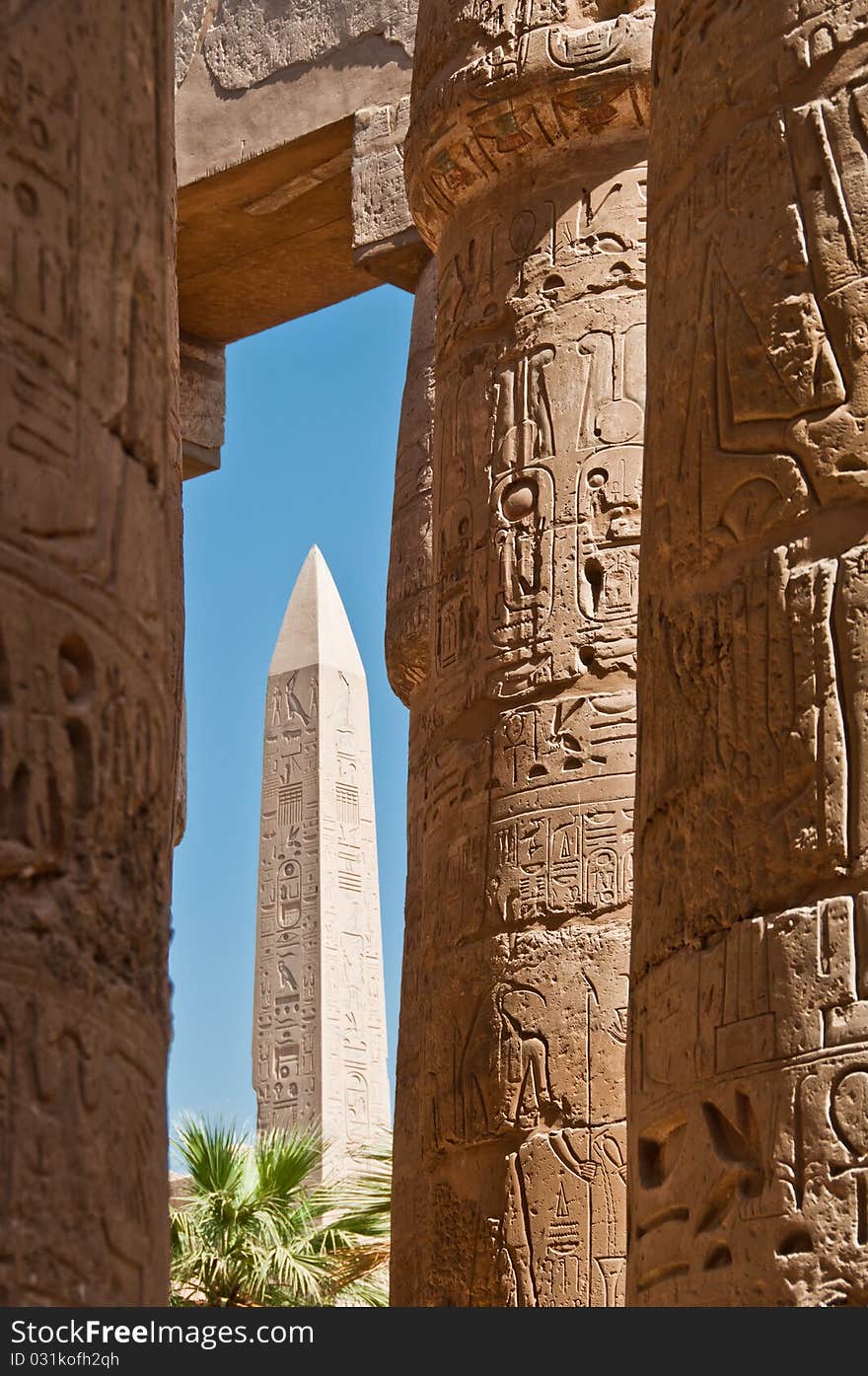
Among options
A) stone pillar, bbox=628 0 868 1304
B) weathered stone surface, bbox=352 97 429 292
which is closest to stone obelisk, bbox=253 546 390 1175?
weathered stone surface, bbox=352 97 429 292

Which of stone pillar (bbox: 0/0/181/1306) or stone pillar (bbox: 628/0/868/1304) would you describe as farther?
stone pillar (bbox: 628/0/868/1304)

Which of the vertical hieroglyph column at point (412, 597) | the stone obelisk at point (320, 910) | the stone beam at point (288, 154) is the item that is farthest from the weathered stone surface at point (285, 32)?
the stone obelisk at point (320, 910)

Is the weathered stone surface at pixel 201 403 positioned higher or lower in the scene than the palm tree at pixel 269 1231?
higher

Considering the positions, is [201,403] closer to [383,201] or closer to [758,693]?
[383,201]

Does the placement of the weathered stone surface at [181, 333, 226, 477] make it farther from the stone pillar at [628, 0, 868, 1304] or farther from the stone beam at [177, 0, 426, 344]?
the stone pillar at [628, 0, 868, 1304]

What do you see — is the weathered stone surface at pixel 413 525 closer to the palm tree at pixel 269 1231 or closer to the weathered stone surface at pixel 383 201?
the weathered stone surface at pixel 383 201

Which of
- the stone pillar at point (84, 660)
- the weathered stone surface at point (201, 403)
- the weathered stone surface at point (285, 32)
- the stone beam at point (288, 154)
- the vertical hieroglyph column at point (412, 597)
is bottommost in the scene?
the stone pillar at point (84, 660)

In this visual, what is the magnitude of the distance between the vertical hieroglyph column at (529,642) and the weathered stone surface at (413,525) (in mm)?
3008

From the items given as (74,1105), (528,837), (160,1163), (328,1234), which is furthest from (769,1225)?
(328,1234)

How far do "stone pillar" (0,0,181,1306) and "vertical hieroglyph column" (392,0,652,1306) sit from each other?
11.9 feet

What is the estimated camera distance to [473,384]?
24.1 feet

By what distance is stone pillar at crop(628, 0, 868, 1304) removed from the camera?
3.70m

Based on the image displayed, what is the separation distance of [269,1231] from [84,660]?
10.5 m

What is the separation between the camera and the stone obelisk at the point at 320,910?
20.3 m
